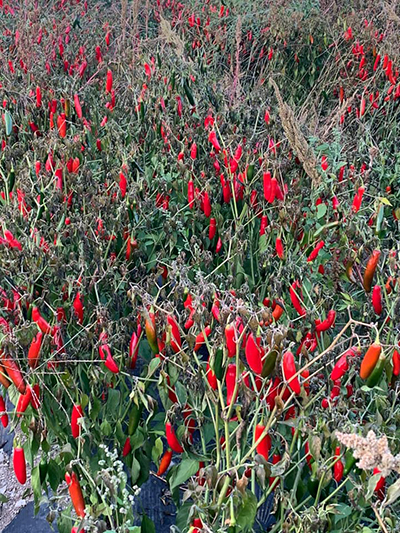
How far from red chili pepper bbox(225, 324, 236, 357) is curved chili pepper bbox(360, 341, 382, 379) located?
247 millimetres

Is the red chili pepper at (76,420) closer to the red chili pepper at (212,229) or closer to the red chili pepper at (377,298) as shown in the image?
the red chili pepper at (377,298)

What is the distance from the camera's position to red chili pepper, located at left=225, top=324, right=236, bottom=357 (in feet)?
4.10

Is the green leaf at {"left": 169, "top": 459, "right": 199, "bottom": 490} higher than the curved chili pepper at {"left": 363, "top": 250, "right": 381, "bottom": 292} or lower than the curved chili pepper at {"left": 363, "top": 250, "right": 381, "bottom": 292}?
lower

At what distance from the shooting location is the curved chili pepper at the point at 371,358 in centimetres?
119

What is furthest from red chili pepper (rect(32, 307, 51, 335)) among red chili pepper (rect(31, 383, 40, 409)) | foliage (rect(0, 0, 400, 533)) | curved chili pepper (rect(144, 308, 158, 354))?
curved chili pepper (rect(144, 308, 158, 354))

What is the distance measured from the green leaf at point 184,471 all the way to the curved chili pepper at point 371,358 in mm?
509

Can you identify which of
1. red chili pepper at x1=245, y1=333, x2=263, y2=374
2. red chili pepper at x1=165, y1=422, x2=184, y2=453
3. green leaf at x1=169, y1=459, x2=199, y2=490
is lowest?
green leaf at x1=169, y1=459, x2=199, y2=490

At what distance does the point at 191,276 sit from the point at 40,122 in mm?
1410

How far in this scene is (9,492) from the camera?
2.15m

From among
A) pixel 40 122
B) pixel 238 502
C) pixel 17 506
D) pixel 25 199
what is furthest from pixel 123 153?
pixel 238 502

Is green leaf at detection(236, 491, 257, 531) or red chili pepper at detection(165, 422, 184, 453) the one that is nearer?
green leaf at detection(236, 491, 257, 531)

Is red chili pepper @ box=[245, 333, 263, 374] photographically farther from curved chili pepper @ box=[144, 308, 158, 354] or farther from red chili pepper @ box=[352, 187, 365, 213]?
red chili pepper @ box=[352, 187, 365, 213]

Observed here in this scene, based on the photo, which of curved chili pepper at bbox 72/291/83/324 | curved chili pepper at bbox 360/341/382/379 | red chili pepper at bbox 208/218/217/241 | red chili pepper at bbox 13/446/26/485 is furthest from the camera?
red chili pepper at bbox 208/218/217/241

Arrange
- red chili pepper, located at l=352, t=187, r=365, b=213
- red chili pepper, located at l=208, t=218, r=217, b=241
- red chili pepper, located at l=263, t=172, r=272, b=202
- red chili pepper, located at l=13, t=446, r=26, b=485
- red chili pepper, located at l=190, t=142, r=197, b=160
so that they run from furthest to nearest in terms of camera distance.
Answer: red chili pepper, located at l=190, t=142, r=197, b=160
red chili pepper, located at l=208, t=218, r=217, b=241
red chili pepper, located at l=263, t=172, r=272, b=202
red chili pepper, located at l=352, t=187, r=365, b=213
red chili pepper, located at l=13, t=446, r=26, b=485
